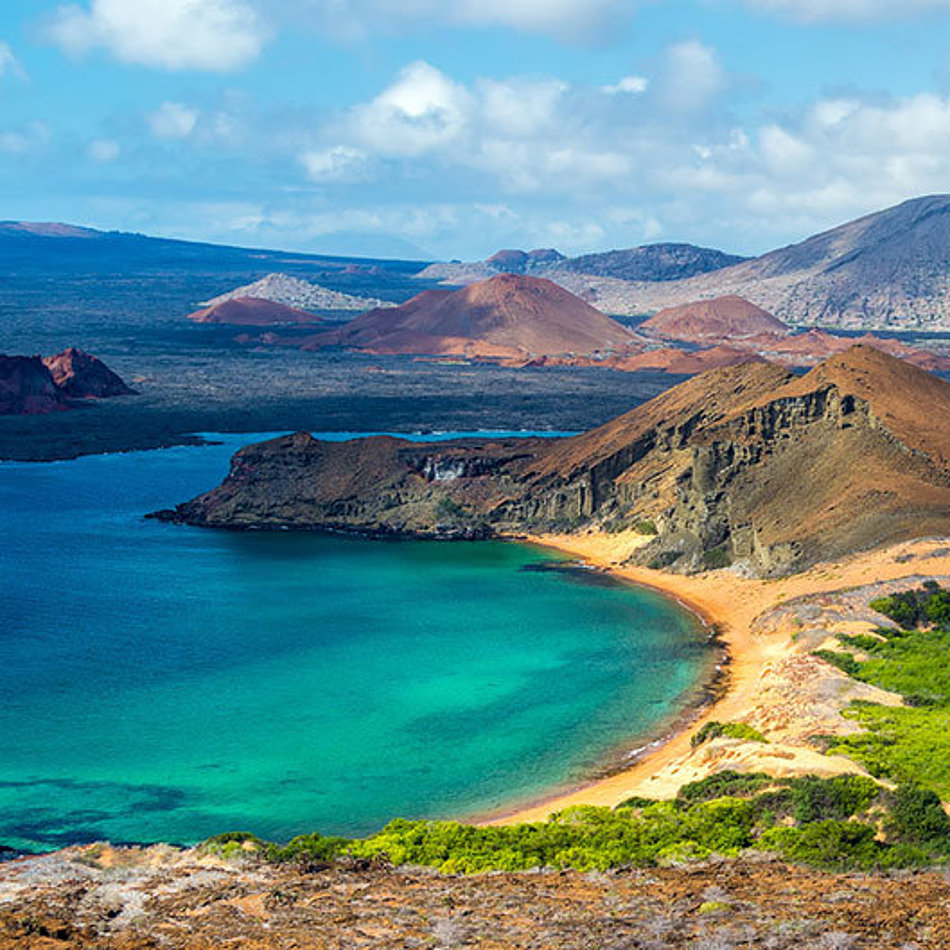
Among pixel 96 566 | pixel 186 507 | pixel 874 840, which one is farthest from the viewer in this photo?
pixel 186 507

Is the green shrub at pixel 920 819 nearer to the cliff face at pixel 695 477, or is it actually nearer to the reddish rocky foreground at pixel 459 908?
the reddish rocky foreground at pixel 459 908

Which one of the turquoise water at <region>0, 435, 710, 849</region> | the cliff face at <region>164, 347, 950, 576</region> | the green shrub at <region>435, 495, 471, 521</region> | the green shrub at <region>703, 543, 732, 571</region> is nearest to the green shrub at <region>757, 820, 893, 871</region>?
the turquoise water at <region>0, 435, 710, 849</region>

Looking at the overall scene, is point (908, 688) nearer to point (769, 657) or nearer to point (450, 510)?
point (769, 657)

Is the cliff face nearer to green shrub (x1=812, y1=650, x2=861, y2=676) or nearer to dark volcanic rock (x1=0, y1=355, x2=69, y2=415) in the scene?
green shrub (x1=812, y1=650, x2=861, y2=676)

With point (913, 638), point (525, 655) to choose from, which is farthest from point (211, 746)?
point (913, 638)

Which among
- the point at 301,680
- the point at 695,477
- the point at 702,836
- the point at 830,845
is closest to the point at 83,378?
the point at 695,477

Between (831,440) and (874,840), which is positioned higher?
(831,440)

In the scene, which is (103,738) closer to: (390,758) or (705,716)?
(390,758)

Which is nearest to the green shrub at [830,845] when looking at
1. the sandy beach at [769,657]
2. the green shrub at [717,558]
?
the sandy beach at [769,657]
